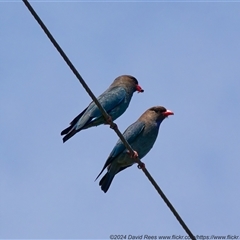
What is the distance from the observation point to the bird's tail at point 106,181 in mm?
10266

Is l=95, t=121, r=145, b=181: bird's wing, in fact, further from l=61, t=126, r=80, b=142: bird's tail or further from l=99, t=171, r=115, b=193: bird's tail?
l=61, t=126, r=80, b=142: bird's tail

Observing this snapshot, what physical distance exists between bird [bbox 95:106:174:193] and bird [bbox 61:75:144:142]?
15.3 inches

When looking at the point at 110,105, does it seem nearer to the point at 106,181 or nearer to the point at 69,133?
the point at 69,133

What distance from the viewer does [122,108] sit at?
10336mm

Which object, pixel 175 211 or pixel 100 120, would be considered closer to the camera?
pixel 175 211

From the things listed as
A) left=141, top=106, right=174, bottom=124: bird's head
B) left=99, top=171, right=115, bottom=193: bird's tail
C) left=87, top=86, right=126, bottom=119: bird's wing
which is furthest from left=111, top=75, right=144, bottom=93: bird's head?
left=99, top=171, right=115, bottom=193: bird's tail

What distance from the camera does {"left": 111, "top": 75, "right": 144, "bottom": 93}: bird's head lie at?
35.8ft

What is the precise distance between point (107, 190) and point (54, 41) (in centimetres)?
431

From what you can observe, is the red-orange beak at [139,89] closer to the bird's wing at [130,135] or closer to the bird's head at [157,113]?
the bird's head at [157,113]

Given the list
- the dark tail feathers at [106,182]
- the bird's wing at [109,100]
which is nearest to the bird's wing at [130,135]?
the dark tail feathers at [106,182]

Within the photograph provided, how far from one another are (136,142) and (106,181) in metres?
0.73

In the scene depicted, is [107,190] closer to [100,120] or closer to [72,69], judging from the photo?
[100,120]

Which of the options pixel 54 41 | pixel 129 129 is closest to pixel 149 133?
pixel 129 129

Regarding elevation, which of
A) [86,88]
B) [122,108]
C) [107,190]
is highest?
[86,88]
